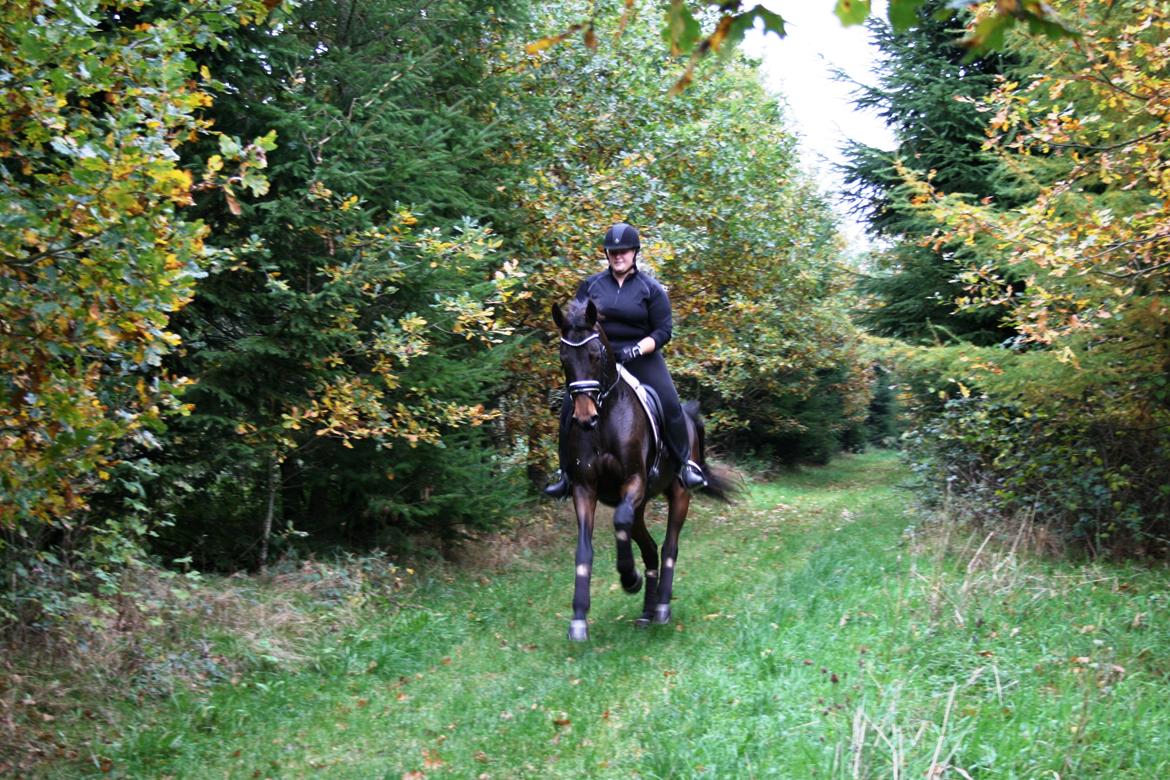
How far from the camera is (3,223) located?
447 cm

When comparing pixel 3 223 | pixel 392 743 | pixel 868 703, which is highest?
pixel 3 223

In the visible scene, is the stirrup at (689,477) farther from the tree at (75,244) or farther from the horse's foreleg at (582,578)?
the tree at (75,244)

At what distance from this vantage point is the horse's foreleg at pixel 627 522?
26.1 feet

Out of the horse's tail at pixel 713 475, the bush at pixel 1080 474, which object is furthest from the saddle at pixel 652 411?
the bush at pixel 1080 474

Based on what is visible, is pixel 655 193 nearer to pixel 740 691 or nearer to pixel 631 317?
pixel 631 317

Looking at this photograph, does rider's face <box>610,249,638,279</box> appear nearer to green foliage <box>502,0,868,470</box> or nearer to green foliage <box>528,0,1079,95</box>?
green foliage <box>502,0,868,470</box>

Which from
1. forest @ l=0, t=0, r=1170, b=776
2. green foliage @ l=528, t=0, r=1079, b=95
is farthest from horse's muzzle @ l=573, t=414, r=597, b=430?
green foliage @ l=528, t=0, r=1079, b=95

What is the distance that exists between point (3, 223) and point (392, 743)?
3.77 metres

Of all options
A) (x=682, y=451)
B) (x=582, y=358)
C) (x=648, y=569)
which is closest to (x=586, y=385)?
(x=582, y=358)

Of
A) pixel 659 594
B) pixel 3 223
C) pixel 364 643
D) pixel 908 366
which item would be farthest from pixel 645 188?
pixel 3 223

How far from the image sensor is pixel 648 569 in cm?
912

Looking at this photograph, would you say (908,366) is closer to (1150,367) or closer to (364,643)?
(1150,367)

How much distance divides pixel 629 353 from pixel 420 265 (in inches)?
97.0

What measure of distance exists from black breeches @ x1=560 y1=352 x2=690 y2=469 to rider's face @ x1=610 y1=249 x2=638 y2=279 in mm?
846
